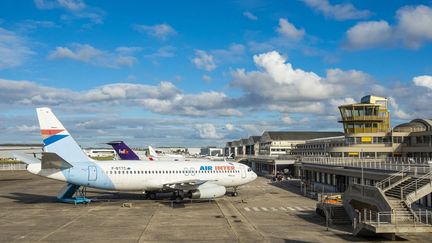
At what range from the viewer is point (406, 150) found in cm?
6719

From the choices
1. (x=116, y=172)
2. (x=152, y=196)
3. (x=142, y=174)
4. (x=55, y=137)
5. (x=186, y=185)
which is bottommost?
(x=152, y=196)

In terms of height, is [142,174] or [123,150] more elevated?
[123,150]

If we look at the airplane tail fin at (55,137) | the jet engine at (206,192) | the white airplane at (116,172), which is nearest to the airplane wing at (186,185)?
the white airplane at (116,172)

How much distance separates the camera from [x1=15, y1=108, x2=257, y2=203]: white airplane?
4134cm

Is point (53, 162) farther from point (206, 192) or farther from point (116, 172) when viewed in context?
point (206, 192)

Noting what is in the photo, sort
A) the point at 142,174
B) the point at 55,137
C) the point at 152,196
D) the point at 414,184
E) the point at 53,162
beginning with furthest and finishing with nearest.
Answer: the point at 152,196, the point at 142,174, the point at 55,137, the point at 53,162, the point at 414,184

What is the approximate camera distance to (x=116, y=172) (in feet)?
145

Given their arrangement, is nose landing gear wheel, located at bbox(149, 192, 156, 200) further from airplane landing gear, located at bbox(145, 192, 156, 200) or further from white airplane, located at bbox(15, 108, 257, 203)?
white airplane, located at bbox(15, 108, 257, 203)

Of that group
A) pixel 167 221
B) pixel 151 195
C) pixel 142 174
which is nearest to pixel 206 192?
pixel 142 174

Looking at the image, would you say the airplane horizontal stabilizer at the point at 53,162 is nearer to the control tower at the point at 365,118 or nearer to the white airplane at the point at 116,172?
the white airplane at the point at 116,172

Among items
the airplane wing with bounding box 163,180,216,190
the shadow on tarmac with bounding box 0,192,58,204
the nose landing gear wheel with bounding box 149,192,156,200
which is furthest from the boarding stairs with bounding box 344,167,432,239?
the shadow on tarmac with bounding box 0,192,58,204

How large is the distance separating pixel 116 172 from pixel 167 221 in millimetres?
13257

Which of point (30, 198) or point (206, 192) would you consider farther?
point (30, 198)

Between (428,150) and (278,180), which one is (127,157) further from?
(428,150)
